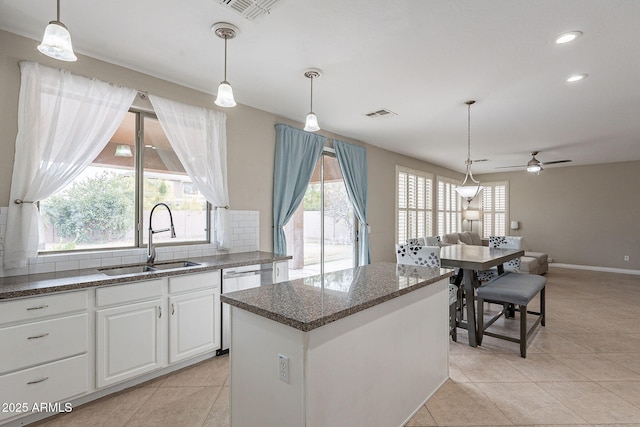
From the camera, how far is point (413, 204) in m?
6.86

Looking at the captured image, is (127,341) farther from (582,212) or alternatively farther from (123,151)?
(582,212)

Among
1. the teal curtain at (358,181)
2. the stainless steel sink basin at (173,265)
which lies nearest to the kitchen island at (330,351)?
the stainless steel sink basin at (173,265)

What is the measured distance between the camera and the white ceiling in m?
2.02

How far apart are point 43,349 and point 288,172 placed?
287 centimetres

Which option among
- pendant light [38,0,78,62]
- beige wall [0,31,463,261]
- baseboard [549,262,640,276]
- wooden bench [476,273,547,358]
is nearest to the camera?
pendant light [38,0,78,62]

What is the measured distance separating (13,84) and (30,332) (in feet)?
5.79

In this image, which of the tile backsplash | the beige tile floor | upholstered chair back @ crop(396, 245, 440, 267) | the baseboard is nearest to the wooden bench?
the beige tile floor

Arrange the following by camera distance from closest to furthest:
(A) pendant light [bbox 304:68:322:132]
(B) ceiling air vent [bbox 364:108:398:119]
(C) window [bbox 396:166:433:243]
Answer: (A) pendant light [bbox 304:68:322:132], (B) ceiling air vent [bbox 364:108:398:119], (C) window [bbox 396:166:433:243]

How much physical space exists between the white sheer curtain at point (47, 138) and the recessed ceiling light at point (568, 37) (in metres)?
3.55

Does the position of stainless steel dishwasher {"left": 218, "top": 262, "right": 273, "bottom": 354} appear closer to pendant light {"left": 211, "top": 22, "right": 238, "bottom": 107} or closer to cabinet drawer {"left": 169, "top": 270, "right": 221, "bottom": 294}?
cabinet drawer {"left": 169, "top": 270, "right": 221, "bottom": 294}

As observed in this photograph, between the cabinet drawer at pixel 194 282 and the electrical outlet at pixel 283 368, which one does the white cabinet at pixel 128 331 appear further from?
the electrical outlet at pixel 283 368

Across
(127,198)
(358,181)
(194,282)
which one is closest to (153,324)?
(194,282)

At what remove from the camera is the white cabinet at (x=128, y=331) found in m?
2.20

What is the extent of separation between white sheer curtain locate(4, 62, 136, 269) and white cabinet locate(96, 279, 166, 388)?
0.70 meters
